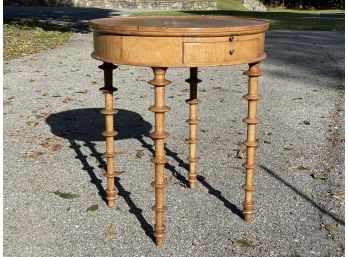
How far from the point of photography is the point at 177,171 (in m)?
4.31

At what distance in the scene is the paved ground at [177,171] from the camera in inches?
126

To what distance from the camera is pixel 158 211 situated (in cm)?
312

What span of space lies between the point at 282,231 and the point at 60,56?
7971 millimetres

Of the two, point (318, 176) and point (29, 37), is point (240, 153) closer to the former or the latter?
point (318, 176)

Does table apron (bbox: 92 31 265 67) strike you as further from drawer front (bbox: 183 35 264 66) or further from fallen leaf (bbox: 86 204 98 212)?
fallen leaf (bbox: 86 204 98 212)

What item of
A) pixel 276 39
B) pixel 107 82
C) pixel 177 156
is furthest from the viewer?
pixel 276 39

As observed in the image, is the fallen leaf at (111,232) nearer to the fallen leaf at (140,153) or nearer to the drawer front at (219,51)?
the drawer front at (219,51)

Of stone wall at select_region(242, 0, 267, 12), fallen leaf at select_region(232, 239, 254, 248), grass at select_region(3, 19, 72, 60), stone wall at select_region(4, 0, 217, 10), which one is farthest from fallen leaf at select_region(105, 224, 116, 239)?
stone wall at select_region(242, 0, 267, 12)

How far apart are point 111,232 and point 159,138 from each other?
706 millimetres

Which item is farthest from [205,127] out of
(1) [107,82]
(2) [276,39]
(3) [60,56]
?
(2) [276,39]

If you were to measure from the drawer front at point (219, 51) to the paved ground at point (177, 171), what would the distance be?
106cm

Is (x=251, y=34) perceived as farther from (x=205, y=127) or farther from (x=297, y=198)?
(x=205, y=127)

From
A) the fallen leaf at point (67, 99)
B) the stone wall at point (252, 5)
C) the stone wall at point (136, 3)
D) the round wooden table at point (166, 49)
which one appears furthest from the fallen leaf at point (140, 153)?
the stone wall at point (252, 5)

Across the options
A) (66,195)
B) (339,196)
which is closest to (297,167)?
(339,196)
